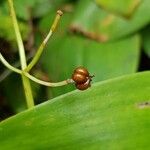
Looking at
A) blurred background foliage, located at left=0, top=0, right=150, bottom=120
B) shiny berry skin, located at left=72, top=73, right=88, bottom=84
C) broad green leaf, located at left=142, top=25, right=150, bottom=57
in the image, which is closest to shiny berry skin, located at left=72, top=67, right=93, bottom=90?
shiny berry skin, located at left=72, top=73, right=88, bottom=84

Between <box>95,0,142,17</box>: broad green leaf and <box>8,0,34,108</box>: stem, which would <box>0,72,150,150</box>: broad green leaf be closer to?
<box>8,0,34,108</box>: stem

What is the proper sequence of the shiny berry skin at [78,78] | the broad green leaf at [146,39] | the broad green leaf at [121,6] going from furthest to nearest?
the broad green leaf at [146,39] → the broad green leaf at [121,6] → the shiny berry skin at [78,78]

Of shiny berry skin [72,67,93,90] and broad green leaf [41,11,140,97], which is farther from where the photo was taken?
broad green leaf [41,11,140,97]

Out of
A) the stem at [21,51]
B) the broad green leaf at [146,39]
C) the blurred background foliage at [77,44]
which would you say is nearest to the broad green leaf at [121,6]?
the blurred background foliage at [77,44]

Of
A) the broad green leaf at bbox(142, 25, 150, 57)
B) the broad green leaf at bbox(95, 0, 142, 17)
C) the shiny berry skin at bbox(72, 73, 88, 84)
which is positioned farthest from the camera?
the broad green leaf at bbox(142, 25, 150, 57)

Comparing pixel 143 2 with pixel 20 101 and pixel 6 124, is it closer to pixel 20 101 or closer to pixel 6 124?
pixel 20 101

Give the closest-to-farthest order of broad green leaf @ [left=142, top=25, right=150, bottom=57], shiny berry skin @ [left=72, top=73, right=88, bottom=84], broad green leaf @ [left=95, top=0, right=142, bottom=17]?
shiny berry skin @ [left=72, top=73, right=88, bottom=84] → broad green leaf @ [left=95, top=0, right=142, bottom=17] → broad green leaf @ [left=142, top=25, right=150, bottom=57]

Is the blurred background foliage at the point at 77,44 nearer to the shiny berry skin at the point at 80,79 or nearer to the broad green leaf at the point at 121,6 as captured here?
the broad green leaf at the point at 121,6

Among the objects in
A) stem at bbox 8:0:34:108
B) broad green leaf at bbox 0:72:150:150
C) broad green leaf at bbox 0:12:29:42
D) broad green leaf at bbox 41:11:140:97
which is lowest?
broad green leaf at bbox 0:72:150:150

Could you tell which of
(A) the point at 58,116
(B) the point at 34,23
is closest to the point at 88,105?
(A) the point at 58,116
